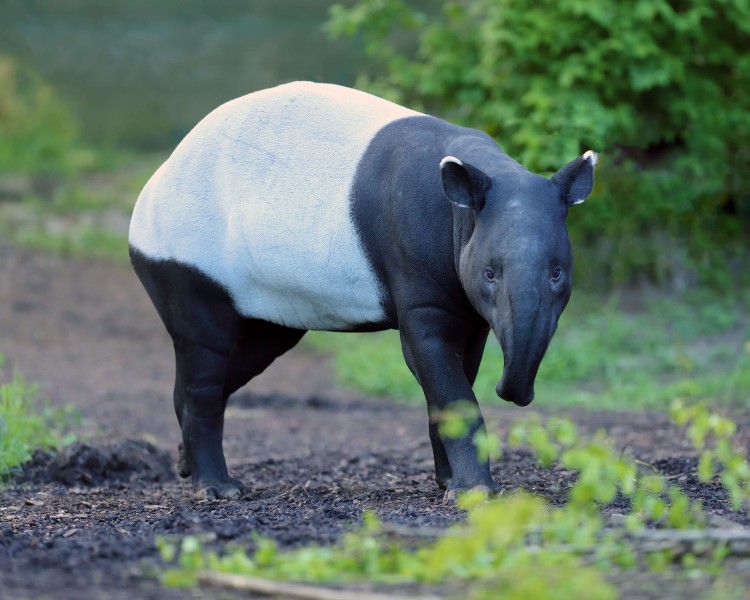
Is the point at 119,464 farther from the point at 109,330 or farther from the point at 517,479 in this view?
the point at 109,330

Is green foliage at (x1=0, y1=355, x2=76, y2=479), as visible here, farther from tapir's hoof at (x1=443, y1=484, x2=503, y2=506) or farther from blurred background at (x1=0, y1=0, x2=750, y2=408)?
blurred background at (x1=0, y1=0, x2=750, y2=408)

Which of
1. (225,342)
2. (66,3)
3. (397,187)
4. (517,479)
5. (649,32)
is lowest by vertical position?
(517,479)

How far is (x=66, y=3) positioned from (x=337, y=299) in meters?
13.3

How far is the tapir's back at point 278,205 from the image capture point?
15.9ft

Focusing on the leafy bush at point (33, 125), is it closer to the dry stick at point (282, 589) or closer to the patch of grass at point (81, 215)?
the patch of grass at point (81, 215)

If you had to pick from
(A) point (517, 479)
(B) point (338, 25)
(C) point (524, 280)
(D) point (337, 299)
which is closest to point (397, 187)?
(D) point (337, 299)

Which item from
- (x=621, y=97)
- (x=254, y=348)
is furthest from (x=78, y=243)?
(x=254, y=348)

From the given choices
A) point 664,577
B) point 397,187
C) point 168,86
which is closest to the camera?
point 664,577

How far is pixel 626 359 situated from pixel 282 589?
7340mm

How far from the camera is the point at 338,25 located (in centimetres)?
1015

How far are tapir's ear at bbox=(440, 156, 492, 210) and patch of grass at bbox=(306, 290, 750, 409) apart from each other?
15.1 feet

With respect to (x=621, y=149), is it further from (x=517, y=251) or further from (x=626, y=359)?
(x=517, y=251)

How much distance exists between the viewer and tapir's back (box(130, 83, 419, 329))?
4.86 metres

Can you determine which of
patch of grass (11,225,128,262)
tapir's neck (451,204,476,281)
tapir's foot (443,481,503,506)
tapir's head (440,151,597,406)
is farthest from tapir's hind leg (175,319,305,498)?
patch of grass (11,225,128,262)
